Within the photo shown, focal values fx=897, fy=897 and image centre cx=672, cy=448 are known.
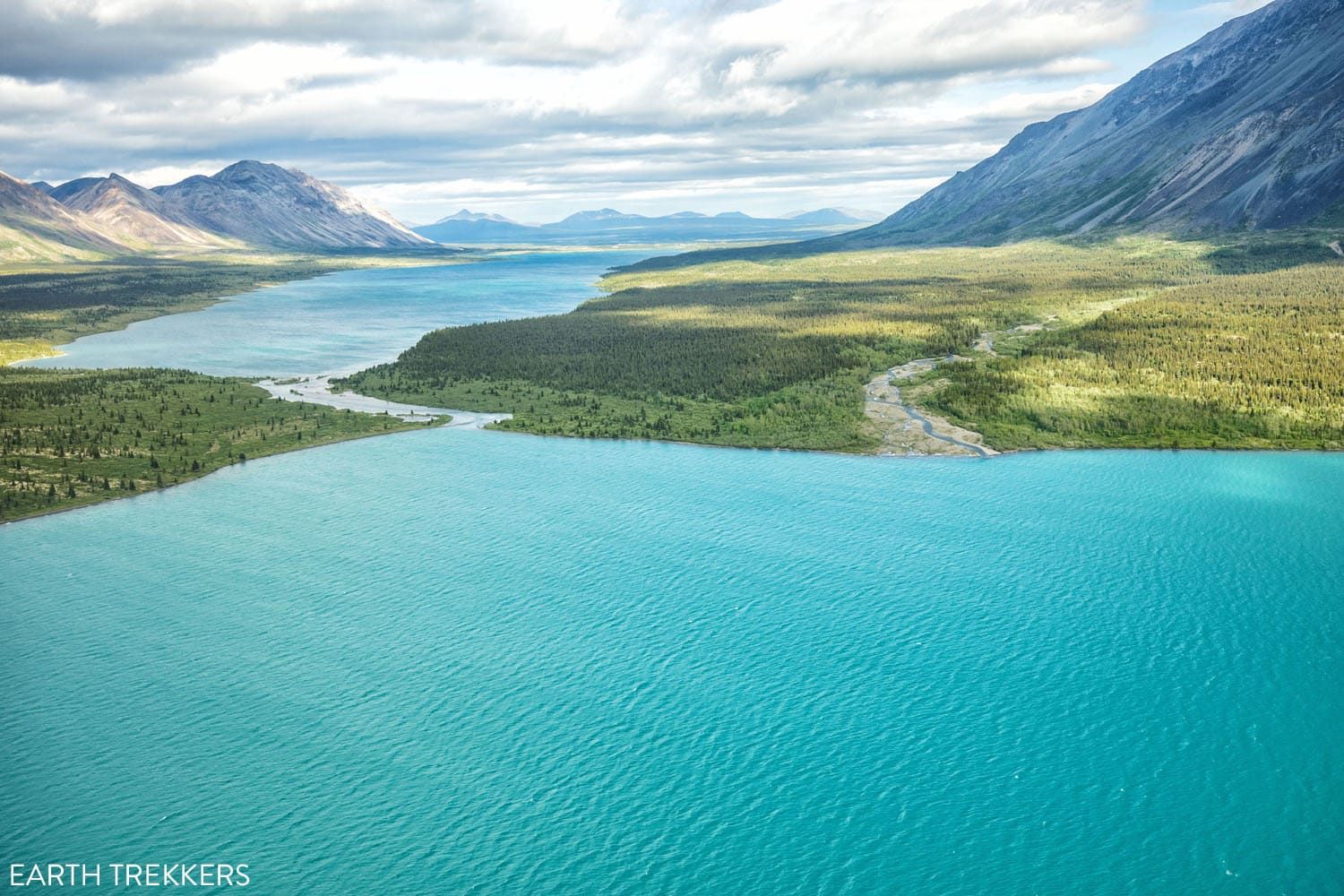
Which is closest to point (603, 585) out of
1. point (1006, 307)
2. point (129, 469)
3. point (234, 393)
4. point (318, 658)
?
point (318, 658)

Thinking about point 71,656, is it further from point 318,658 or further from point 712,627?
point 712,627

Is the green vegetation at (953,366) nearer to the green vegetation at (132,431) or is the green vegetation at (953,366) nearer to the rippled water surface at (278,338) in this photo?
the rippled water surface at (278,338)

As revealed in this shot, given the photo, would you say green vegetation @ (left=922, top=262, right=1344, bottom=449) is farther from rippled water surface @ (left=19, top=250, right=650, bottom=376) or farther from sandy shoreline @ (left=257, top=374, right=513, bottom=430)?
rippled water surface @ (left=19, top=250, right=650, bottom=376)

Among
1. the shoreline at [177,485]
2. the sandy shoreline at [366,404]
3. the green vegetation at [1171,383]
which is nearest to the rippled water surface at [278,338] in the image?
the sandy shoreline at [366,404]

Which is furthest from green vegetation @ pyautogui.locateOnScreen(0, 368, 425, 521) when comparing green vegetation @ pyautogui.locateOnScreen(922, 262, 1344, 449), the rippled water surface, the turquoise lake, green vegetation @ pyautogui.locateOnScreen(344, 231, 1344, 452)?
green vegetation @ pyautogui.locateOnScreen(922, 262, 1344, 449)

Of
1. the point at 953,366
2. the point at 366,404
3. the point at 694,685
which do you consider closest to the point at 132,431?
the point at 366,404

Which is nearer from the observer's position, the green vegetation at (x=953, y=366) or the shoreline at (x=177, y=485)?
the shoreline at (x=177, y=485)

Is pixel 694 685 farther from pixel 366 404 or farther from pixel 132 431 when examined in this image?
pixel 366 404
